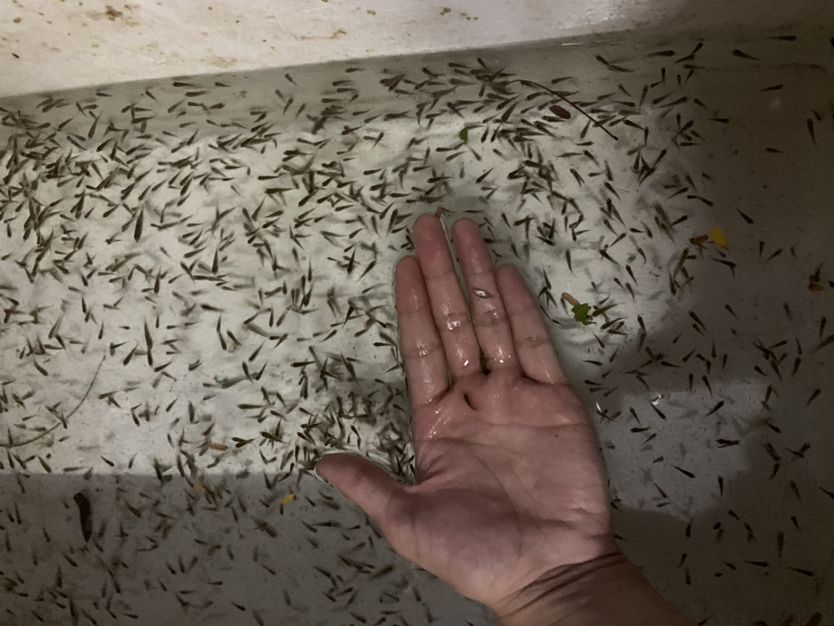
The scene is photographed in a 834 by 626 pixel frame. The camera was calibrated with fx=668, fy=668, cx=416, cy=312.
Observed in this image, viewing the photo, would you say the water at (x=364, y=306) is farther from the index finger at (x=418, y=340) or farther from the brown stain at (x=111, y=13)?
the brown stain at (x=111, y=13)

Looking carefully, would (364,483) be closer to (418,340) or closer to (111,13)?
(418,340)

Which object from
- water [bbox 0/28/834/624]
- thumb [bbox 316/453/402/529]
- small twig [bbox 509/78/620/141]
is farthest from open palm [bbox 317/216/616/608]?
small twig [bbox 509/78/620/141]

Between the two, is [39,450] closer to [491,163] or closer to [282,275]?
[282,275]

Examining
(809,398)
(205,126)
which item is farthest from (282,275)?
(809,398)

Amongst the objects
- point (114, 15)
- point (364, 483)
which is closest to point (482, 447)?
point (364, 483)

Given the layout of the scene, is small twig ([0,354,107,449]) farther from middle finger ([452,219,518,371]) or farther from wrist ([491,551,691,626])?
wrist ([491,551,691,626])
